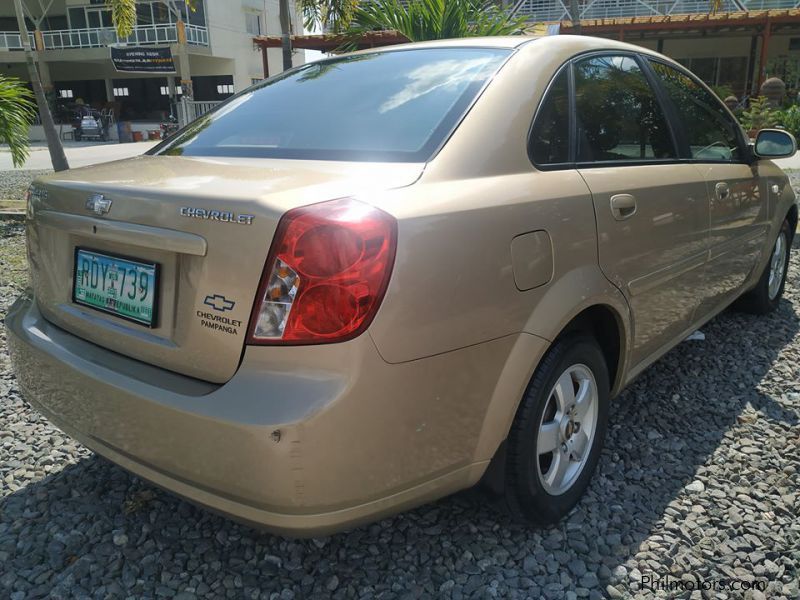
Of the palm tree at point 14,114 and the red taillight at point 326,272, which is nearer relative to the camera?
the red taillight at point 326,272

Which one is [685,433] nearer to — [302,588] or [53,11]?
[302,588]

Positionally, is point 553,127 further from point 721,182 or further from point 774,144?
point 774,144

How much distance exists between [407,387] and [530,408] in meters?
0.55

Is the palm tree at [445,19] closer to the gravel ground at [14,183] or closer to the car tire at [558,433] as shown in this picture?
the gravel ground at [14,183]

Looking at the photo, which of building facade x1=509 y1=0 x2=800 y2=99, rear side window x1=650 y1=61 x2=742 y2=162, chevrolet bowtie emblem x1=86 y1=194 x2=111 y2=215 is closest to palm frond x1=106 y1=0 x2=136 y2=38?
rear side window x1=650 y1=61 x2=742 y2=162

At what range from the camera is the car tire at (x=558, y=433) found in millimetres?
2078

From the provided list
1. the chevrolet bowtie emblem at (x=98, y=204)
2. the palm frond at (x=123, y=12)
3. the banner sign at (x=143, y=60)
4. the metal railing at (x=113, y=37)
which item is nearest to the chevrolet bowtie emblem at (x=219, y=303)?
the chevrolet bowtie emblem at (x=98, y=204)

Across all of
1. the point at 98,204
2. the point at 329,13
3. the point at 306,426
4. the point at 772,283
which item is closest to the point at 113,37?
the point at 329,13

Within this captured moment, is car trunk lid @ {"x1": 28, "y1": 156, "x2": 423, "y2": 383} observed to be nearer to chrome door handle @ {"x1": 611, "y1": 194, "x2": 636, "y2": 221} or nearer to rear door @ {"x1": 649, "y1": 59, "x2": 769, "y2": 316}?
chrome door handle @ {"x1": 611, "y1": 194, "x2": 636, "y2": 221}

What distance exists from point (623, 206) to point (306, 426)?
4.73ft

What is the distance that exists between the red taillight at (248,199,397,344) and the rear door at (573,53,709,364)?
38.0 inches

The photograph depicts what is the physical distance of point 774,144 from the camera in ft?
→ 12.0

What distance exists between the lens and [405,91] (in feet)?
7.69

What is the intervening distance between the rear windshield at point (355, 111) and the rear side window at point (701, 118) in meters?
1.20
